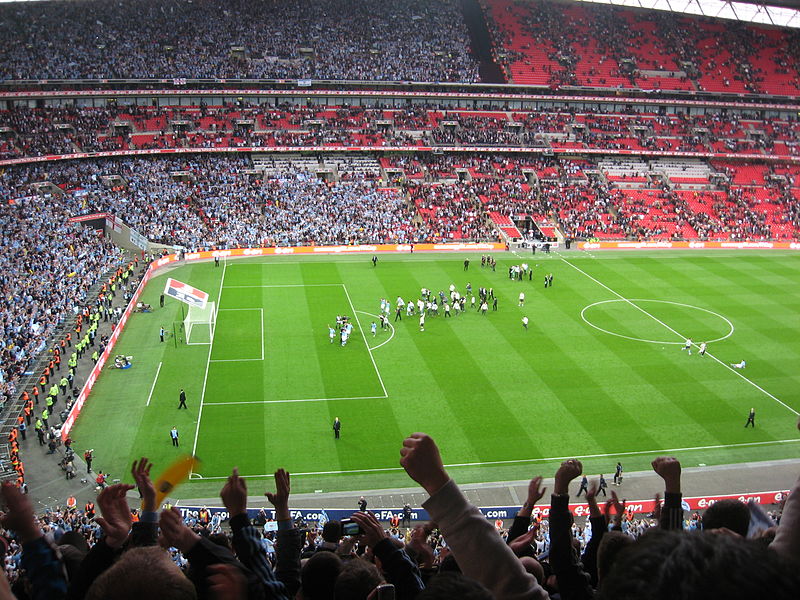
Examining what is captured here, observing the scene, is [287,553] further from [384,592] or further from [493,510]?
[493,510]

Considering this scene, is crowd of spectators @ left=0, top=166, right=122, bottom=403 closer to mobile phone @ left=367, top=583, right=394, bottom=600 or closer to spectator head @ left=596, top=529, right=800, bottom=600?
mobile phone @ left=367, top=583, right=394, bottom=600

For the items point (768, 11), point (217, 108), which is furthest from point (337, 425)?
point (768, 11)

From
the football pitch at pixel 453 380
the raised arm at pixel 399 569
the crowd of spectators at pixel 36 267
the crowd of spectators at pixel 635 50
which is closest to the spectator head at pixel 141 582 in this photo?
the raised arm at pixel 399 569

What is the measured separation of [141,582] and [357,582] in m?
1.91

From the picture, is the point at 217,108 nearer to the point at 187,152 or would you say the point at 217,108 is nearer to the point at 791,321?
the point at 187,152

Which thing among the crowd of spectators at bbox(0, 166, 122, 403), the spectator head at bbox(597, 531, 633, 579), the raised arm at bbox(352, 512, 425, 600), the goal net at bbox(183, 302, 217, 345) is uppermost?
the raised arm at bbox(352, 512, 425, 600)

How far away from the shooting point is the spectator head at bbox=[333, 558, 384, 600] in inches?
185

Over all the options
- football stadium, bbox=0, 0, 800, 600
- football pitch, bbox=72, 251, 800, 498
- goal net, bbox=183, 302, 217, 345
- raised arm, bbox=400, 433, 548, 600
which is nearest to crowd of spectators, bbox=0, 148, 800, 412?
football stadium, bbox=0, 0, 800, 600

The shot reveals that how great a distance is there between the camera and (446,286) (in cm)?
5203

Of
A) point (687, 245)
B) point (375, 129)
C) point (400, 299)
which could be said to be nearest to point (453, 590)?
point (400, 299)

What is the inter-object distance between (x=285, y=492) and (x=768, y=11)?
104m

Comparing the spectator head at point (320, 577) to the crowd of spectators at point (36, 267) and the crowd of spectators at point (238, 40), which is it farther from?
the crowd of spectators at point (238, 40)

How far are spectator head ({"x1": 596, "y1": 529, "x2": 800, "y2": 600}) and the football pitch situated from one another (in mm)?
25130

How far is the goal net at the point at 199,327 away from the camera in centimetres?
4050
